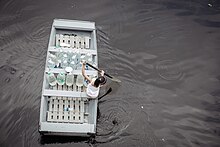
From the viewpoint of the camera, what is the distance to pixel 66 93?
8.01 m

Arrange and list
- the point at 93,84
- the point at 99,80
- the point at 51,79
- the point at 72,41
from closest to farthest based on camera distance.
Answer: the point at 99,80 < the point at 93,84 < the point at 51,79 < the point at 72,41

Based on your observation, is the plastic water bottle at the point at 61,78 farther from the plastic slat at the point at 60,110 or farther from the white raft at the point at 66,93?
the plastic slat at the point at 60,110

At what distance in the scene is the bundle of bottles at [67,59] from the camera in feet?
27.6

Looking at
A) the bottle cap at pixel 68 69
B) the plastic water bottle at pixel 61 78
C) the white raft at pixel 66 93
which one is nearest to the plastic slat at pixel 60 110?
the white raft at pixel 66 93

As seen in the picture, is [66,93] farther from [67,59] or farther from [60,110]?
[67,59]

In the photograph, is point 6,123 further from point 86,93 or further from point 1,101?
point 86,93

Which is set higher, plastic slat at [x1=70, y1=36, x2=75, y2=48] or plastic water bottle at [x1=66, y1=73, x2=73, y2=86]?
plastic slat at [x1=70, y1=36, x2=75, y2=48]

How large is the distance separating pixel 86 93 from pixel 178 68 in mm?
3219

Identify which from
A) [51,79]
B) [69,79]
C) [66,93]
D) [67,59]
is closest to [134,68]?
[67,59]

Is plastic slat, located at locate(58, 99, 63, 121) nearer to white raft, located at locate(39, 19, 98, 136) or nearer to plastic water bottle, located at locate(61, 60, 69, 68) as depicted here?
white raft, located at locate(39, 19, 98, 136)

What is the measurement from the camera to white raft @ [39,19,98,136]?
25.3 ft

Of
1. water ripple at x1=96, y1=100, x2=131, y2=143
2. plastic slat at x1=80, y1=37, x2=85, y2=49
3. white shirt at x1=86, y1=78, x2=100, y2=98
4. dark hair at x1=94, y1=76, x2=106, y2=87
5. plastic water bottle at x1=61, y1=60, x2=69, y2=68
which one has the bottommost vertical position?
water ripple at x1=96, y1=100, x2=131, y2=143

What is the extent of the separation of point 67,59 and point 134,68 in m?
2.13

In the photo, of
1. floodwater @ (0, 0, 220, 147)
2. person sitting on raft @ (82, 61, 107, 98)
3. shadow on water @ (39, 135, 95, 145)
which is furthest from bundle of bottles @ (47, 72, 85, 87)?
shadow on water @ (39, 135, 95, 145)
